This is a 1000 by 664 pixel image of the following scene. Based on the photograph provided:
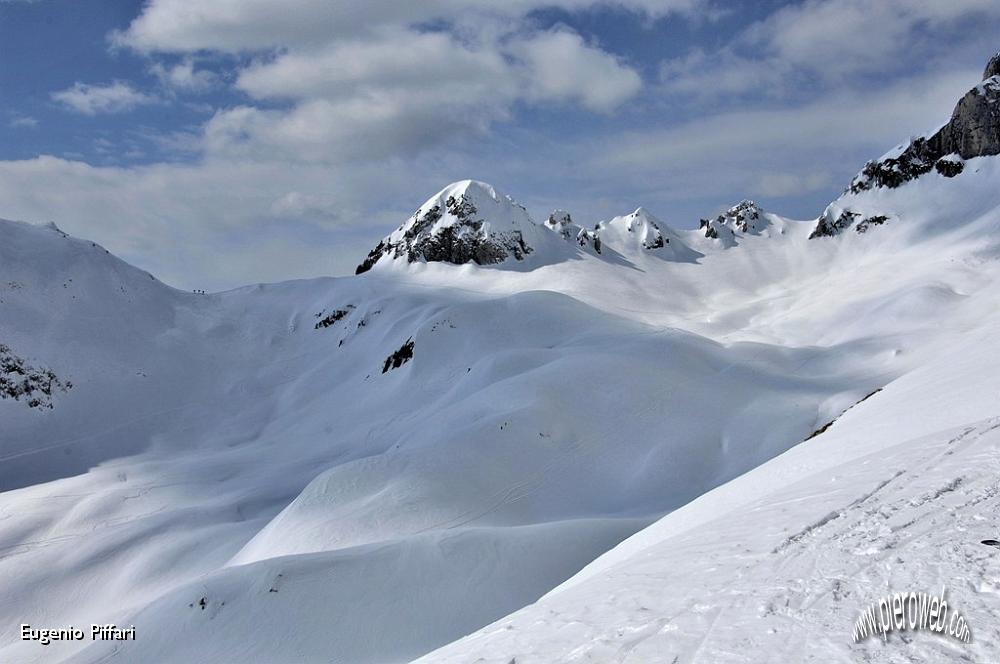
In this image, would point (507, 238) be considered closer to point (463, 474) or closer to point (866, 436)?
point (463, 474)

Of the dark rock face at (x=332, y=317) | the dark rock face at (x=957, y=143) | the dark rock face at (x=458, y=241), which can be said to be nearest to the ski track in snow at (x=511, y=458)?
the dark rock face at (x=332, y=317)

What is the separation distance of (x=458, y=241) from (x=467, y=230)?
1.88 metres

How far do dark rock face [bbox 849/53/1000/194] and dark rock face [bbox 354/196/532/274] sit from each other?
51310mm

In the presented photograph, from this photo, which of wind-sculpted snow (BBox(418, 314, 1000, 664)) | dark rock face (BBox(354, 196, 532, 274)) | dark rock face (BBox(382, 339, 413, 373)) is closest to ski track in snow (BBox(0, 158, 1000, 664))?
wind-sculpted snow (BBox(418, 314, 1000, 664))

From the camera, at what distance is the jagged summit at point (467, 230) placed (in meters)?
78.1

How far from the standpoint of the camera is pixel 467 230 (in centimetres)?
7956

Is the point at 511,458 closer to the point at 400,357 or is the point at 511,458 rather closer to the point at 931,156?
the point at 400,357

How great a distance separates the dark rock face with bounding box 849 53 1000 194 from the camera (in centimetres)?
8000

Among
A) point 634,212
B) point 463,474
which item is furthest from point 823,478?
point 634,212

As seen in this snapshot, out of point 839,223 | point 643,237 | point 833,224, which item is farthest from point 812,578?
point 833,224

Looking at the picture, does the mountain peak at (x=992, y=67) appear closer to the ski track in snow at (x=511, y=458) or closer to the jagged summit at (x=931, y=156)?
the jagged summit at (x=931, y=156)

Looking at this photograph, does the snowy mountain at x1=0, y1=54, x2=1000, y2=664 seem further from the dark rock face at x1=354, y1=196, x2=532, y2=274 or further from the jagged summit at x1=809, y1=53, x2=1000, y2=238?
the jagged summit at x1=809, y1=53, x2=1000, y2=238

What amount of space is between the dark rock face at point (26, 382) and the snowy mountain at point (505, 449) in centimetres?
15

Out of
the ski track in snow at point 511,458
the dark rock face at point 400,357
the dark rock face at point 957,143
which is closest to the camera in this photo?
the ski track in snow at point 511,458
